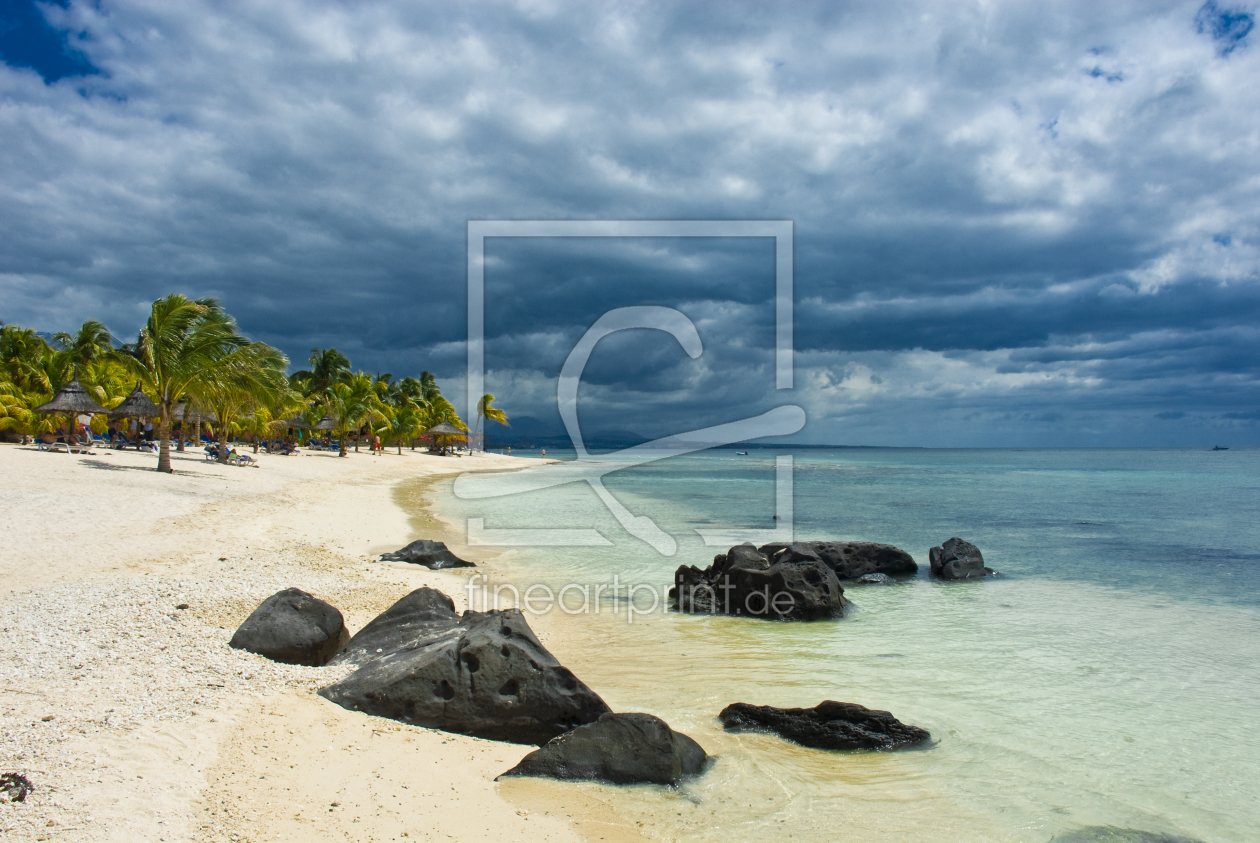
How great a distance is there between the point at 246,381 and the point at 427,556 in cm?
1654

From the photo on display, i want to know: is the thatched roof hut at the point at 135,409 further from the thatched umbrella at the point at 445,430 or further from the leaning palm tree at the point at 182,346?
the thatched umbrella at the point at 445,430

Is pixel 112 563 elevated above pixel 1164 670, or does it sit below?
above

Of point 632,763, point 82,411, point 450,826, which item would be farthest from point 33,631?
point 82,411

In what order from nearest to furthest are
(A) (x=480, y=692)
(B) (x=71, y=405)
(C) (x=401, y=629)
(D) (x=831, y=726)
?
(A) (x=480, y=692) < (D) (x=831, y=726) < (C) (x=401, y=629) < (B) (x=71, y=405)

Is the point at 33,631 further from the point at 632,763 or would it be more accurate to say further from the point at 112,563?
the point at 632,763

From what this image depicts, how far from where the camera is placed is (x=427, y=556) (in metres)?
14.3

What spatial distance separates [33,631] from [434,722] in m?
4.11

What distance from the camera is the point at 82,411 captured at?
31938 millimetres

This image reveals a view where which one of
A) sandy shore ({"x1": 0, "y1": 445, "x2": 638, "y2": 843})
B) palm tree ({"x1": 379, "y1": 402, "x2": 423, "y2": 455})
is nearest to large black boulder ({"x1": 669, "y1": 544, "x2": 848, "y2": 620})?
sandy shore ({"x1": 0, "y1": 445, "x2": 638, "y2": 843})

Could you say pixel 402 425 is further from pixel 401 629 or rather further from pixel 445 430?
pixel 401 629

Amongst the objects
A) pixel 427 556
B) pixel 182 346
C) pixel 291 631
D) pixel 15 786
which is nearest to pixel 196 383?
pixel 182 346

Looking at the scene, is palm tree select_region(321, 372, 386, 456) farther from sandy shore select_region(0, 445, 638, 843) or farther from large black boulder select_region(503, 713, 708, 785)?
large black boulder select_region(503, 713, 708, 785)

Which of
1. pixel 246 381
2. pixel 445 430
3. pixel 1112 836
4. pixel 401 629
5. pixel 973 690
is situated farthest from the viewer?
pixel 445 430

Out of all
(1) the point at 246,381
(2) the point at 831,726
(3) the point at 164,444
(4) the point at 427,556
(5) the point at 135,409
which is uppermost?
(1) the point at 246,381
